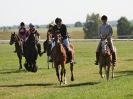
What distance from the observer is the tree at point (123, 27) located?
118262 mm

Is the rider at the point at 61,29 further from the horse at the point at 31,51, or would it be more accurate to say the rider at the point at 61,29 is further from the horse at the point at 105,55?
the horse at the point at 31,51

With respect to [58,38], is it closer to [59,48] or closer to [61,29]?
[59,48]

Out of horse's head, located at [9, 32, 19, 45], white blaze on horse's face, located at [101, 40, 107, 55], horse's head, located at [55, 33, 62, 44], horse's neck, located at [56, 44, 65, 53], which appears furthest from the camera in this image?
horse's head, located at [9, 32, 19, 45]

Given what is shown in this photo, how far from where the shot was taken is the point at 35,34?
2888cm

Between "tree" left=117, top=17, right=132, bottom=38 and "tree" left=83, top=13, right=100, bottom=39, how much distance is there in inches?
371

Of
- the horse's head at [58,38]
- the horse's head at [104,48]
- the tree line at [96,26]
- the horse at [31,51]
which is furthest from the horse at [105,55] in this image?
the tree line at [96,26]

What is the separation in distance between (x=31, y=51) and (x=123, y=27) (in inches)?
3625

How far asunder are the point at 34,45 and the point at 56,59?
226 inches

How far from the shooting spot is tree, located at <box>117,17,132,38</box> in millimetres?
118262

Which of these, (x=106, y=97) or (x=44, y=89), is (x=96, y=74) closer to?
Answer: (x=44, y=89)

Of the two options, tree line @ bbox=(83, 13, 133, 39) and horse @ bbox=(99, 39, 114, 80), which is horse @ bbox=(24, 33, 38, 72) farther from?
tree line @ bbox=(83, 13, 133, 39)

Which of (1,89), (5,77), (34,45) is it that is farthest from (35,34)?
(1,89)

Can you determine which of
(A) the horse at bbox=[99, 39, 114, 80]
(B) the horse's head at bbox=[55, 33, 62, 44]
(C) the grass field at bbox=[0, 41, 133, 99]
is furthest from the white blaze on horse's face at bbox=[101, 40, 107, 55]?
(B) the horse's head at bbox=[55, 33, 62, 44]

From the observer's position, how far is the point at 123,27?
120 metres
